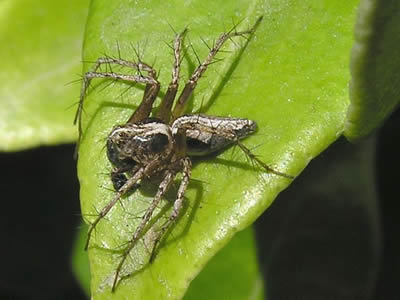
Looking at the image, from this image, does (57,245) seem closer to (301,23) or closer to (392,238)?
(392,238)

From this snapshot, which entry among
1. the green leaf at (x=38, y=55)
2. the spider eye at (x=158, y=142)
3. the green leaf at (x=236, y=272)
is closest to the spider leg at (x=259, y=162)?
the spider eye at (x=158, y=142)

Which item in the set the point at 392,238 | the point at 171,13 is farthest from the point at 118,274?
the point at 392,238

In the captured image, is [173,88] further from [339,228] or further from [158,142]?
[339,228]

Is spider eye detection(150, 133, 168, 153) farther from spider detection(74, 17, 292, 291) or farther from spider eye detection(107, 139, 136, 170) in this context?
spider eye detection(107, 139, 136, 170)

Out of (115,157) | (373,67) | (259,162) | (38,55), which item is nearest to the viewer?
(373,67)

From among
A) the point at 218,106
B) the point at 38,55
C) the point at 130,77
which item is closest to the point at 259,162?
the point at 218,106

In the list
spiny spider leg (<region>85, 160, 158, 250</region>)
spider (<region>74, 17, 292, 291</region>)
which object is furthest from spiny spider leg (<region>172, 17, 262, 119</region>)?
spiny spider leg (<region>85, 160, 158, 250</region>)

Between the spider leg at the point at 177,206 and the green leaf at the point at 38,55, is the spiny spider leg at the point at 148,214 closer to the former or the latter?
the spider leg at the point at 177,206
